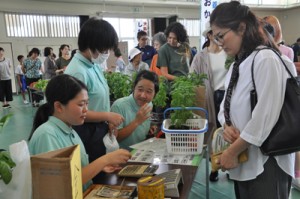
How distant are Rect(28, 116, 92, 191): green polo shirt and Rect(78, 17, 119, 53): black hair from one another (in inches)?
19.0

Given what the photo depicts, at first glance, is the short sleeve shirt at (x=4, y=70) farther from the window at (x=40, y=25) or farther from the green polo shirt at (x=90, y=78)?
the green polo shirt at (x=90, y=78)

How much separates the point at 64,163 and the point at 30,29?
9918 millimetres

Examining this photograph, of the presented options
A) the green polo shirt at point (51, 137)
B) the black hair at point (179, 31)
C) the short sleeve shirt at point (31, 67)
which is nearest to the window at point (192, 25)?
the short sleeve shirt at point (31, 67)

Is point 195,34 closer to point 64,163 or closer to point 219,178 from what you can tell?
point 219,178

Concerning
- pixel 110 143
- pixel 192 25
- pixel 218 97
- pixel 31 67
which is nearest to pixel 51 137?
pixel 110 143

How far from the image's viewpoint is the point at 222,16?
3.54 feet

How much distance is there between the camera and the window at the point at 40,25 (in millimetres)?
9078

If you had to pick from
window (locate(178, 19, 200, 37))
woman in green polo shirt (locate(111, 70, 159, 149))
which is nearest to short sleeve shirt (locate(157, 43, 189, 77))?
woman in green polo shirt (locate(111, 70, 159, 149))

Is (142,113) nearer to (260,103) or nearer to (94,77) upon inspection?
(94,77)

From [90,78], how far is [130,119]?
1.49 feet

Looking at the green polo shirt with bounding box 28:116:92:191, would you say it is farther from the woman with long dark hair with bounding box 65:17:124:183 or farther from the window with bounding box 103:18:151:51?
the window with bounding box 103:18:151:51

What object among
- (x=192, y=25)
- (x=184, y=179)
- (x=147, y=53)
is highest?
(x=192, y=25)

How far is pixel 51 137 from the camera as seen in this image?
1043 millimetres

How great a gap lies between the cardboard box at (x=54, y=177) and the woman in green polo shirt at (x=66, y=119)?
316 mm
